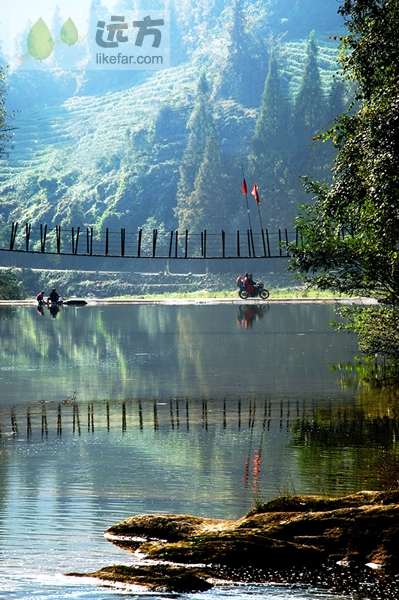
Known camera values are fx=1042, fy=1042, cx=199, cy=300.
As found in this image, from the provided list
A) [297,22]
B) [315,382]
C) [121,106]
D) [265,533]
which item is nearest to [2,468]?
[265,533]

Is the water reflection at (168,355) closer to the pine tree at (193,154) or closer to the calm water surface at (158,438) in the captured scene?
the calm water surface at (158,438)

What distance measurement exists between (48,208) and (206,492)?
86431mm

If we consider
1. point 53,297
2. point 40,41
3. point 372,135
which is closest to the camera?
point 372,135

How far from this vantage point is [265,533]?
8.51 m

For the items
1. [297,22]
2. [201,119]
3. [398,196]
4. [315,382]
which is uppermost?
[297,22]

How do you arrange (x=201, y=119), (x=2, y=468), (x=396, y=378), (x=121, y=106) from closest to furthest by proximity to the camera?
(x=2, y=468) → (x=396, y=378) → (x=201, y=119) → (x=121, y=106)

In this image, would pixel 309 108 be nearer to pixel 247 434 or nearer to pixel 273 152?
pixel 273 152

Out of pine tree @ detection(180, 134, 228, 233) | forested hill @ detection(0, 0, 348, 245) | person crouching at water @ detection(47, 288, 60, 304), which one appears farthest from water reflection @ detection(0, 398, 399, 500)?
pine tree @ detection(180, 134, 228, 233)

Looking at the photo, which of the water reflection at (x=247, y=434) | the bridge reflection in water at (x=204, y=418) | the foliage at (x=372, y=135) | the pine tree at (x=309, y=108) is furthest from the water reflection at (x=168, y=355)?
the pine tree at (x=309, y=108)

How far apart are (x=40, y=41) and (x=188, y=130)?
288ft

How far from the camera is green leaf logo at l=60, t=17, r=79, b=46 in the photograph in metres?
191

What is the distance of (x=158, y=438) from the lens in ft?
50.9

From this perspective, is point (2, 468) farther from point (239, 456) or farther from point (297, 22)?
point (297, 22)

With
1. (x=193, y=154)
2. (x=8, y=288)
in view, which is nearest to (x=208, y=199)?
(x=193, y=154)
